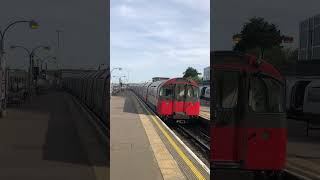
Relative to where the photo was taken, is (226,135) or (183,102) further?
(183,102)

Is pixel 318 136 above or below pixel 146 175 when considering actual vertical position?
above

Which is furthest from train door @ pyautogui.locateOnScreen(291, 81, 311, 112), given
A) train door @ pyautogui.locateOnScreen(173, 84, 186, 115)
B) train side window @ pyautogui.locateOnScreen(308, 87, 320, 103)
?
train door @ pyautogui.locateOnScreen(173, 84, 186, 115)

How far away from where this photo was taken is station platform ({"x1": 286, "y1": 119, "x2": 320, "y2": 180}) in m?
7.30

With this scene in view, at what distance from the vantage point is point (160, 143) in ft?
40.2

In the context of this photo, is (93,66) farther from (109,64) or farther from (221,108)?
(221,108)

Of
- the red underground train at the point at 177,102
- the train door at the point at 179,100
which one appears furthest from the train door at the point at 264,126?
the train door at the point at 179,100

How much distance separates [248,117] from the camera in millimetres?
6004

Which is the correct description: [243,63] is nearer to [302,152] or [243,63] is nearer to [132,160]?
[302,152]

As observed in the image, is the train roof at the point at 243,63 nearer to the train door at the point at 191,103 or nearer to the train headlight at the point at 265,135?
the train headlight at the point at 265,135

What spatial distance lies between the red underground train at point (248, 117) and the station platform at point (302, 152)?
3.43 feet

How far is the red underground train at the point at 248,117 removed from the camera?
570 centimetres

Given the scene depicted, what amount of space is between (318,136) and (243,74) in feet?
6.78

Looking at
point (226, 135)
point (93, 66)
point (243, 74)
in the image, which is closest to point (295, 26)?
point (243, 74)

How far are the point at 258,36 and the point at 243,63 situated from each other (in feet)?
1.76
